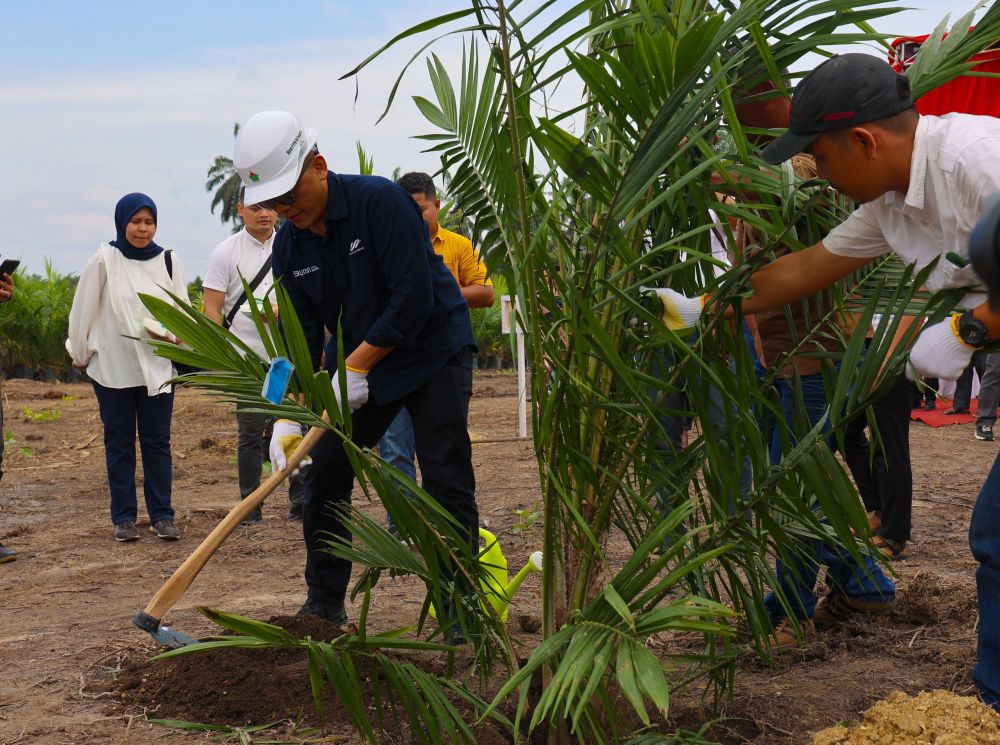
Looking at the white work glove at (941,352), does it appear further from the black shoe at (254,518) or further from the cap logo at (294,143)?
the black shoe at (254,518)

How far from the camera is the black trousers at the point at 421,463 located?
9.91 feet

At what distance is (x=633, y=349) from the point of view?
210 centimetres

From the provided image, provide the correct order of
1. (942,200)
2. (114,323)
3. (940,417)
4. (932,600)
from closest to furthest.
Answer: (942,200) → (932,600) → (114,323) → (940,417)

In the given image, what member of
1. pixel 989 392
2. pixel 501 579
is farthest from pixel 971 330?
pixel 989 392

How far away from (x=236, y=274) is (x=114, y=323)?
66cm

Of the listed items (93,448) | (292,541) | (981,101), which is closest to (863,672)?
(292,541)

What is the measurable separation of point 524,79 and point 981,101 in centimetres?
907

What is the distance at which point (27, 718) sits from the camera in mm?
2568

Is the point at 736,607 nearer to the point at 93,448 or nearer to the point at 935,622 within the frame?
the point at 935,622

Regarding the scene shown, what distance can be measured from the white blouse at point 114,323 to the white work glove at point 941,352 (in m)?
3.88

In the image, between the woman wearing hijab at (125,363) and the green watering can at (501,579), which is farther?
the woman wearing hijab at (125,363)

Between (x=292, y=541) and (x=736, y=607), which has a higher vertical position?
(x=736, y=607)

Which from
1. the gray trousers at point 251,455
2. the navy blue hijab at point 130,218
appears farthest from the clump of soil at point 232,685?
the navy blue hijab at point 130,218

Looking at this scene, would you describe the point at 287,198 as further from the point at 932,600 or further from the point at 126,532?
the point at 126,532
